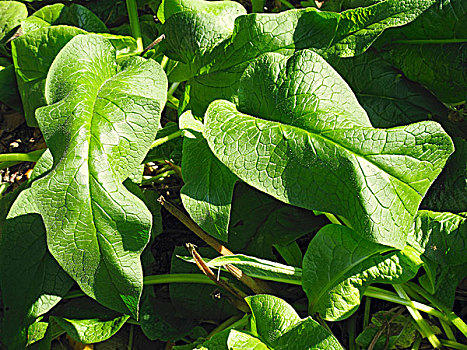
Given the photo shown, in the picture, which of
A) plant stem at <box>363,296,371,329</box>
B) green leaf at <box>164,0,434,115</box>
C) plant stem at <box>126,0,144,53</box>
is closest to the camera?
green leaf at <box>164,0,434,115</box>

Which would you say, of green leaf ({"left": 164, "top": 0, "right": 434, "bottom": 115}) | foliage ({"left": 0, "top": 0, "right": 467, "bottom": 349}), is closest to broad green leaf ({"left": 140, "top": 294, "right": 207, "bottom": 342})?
foliage ({"left": 0, "top": 0, "right": 467, "bottom": 349})

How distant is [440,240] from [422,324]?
0.77ft

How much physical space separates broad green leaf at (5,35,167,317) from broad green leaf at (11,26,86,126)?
31cm

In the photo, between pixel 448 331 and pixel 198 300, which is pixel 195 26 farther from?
pixel 448 331

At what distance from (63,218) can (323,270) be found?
1.74 feet

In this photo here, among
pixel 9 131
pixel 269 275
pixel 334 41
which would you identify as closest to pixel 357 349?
pixel 269 275

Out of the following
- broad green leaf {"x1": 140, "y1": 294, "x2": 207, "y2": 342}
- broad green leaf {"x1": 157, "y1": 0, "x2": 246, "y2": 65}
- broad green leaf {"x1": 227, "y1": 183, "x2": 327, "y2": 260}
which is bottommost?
broad green leaf {"x1": 140, "y1": 294, "x2": 207, "y2": 342}

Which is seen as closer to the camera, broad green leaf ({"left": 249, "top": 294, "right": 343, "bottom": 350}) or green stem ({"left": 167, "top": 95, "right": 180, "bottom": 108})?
broad green leaf ({"left": 249, "top": 294, "right": 343, "bottom": 350})

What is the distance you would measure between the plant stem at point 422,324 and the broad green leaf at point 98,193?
0.62m

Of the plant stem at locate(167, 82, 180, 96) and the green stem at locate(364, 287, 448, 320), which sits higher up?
the plant stem at locate(167, 82, 180, 96)

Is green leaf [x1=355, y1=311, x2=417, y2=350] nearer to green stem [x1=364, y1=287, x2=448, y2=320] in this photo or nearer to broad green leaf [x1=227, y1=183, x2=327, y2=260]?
green stem [x1=364, y1=287, x2=448, y2=320]

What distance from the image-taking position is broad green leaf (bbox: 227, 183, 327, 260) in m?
1.29

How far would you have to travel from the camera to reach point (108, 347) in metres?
1.36

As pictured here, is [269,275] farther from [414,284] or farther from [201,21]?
[201,21]
